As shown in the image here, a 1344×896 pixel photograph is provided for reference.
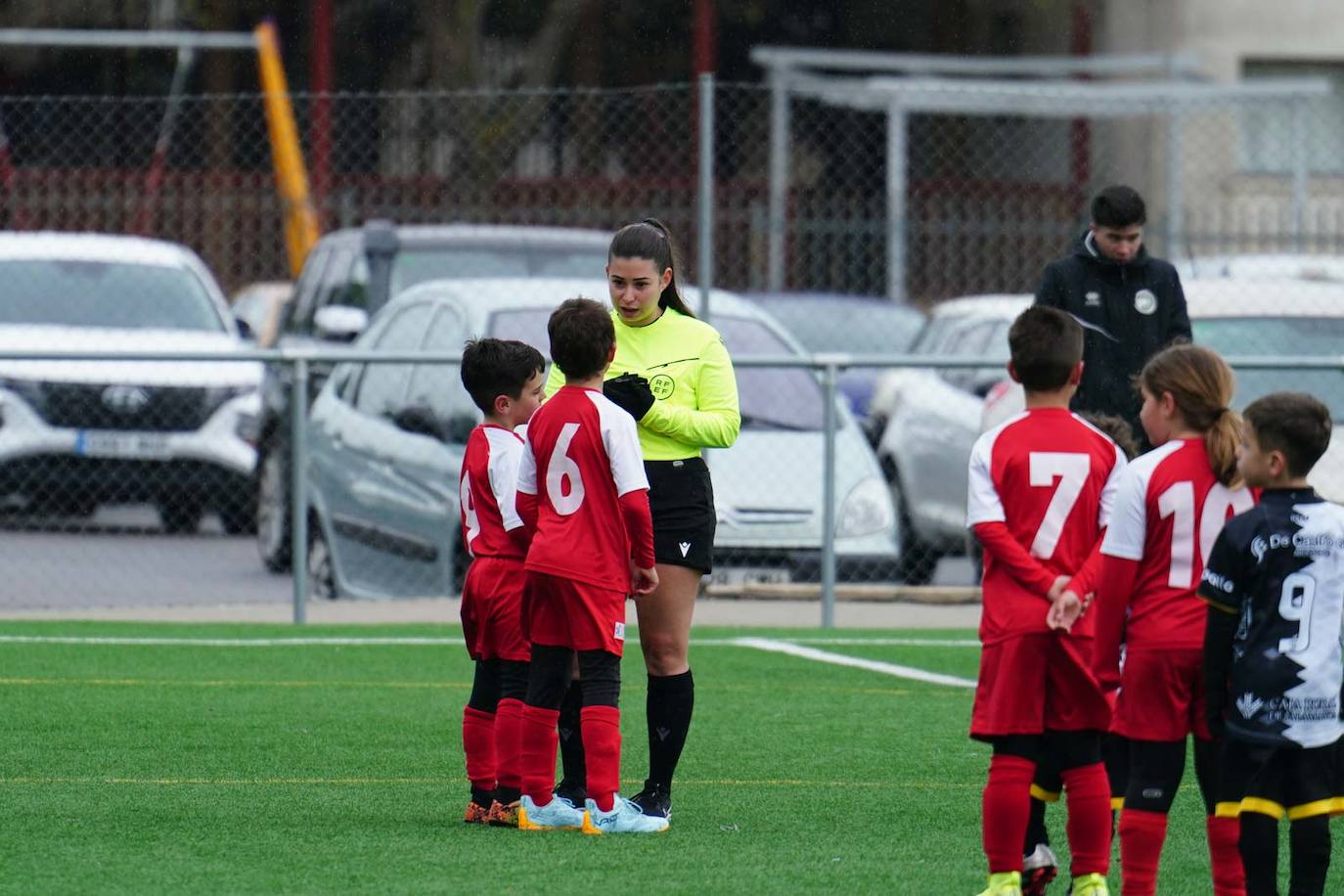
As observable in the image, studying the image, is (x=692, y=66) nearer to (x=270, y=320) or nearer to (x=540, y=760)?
(x=270, y=320)

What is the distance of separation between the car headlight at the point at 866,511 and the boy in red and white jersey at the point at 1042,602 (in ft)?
21.4

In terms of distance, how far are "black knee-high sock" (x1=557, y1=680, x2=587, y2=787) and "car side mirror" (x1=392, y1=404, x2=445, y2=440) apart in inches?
198

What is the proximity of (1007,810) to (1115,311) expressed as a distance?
3.27 m

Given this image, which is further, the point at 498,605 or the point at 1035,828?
the point at 498,605

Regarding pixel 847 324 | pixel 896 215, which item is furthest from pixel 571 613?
pixel 847 324

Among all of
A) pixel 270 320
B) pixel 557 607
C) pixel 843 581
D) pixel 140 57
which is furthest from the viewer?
pixel 140 57

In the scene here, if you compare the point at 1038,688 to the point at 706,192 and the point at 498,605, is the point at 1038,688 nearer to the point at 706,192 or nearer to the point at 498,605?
the point at 498,605

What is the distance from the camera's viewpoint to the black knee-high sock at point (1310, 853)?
5.12 m

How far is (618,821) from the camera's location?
20.8 feet

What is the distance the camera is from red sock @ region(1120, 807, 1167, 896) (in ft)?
17.2

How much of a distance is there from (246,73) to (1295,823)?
23190 mm

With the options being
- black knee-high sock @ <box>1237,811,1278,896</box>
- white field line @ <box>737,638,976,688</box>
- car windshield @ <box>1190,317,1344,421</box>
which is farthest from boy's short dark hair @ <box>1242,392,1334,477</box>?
car windshield @ <box>1190,317,1344,421</box>

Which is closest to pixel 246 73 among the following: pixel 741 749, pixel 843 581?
pixel 843 581

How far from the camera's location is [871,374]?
635 inches
